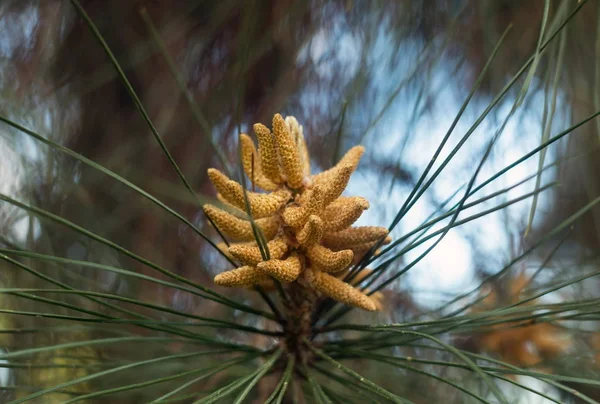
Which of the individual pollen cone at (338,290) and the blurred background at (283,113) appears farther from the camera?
the blurred background at (283,113)

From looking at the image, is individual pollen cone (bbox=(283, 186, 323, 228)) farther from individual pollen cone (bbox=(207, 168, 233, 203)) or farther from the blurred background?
the blurred background

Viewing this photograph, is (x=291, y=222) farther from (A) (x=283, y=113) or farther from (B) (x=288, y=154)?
(A) (x=283, y=113)

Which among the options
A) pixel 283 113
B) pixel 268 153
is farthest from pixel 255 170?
pixel 283 113

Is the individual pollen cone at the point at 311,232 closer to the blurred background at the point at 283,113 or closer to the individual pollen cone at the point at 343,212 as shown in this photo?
the individual pollen cone at the point at 343,212

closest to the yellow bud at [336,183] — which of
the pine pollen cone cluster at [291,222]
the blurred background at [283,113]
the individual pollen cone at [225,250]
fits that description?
the pine pollen cone cluster at [291,222]

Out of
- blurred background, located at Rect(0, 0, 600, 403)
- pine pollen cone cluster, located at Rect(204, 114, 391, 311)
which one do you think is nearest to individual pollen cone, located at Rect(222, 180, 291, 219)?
pine pollen cone cluster, located at Rect(204, 114, 391, 311)

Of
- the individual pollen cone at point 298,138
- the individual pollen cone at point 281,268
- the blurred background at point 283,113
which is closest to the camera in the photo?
the individual pollen cone at point 281,268

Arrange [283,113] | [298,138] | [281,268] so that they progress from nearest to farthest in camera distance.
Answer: [281,268] → [298,138] → [283,113]
